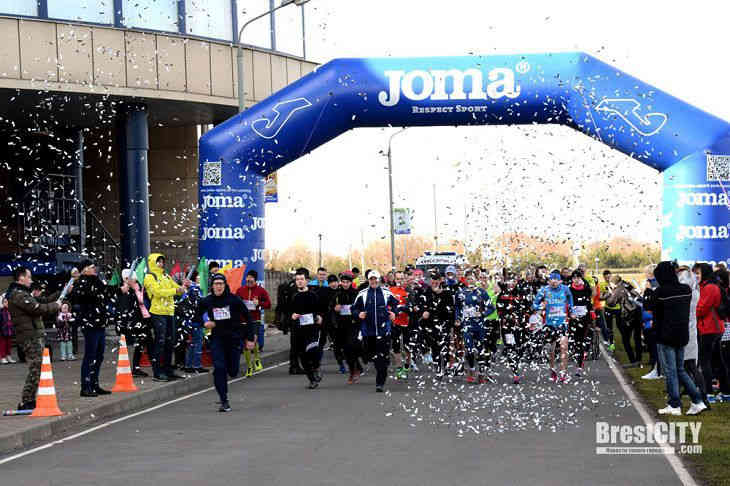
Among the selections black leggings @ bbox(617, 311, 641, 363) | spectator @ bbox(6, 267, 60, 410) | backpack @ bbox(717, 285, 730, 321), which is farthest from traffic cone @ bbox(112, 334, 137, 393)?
black leggings @ bbox(617, 311, 641, 363)

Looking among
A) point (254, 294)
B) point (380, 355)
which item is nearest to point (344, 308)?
point (254, 294)

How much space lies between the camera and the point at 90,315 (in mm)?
16109

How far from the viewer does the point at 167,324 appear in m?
18.9

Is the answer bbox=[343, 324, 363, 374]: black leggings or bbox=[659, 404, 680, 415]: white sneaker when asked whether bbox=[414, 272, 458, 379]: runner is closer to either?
bbox=[343, 324, 363, 374]: black leggings

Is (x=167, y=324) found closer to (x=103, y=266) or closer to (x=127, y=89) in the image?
(x=127, y=89)

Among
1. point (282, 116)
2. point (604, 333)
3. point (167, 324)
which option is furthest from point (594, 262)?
point (167, 324)

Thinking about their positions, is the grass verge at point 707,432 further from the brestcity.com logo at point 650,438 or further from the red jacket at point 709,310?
the red jacket at point 709,310

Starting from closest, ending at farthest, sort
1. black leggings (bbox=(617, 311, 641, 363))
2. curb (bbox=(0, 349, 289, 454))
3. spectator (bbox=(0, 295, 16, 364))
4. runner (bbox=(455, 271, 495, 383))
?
curb (bbox=(0, 349, 289, 454))
runner (bbox=(455, 271, 495, 383))
black leggings (bbox=(617, 311, 641, 363))
spectator (bbox=(0, 295, 16, 364))

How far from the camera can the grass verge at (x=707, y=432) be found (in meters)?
9.70

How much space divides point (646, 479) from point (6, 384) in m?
12.6

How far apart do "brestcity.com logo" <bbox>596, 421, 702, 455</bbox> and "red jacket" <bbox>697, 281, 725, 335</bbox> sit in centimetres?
207

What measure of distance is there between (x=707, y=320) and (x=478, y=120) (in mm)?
7161

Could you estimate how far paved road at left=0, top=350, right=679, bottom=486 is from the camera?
988 centimetres

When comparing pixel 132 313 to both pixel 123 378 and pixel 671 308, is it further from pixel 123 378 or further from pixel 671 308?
pixel 671 308
